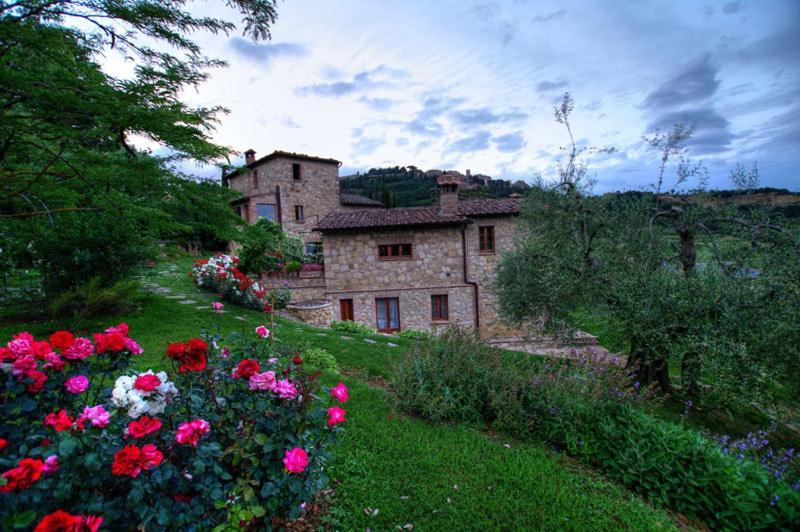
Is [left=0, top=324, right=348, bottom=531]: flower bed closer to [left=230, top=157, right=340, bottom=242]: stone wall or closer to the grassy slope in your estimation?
the grassy slope

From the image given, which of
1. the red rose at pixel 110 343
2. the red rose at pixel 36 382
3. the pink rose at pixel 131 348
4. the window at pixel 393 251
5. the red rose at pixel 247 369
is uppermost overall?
the window at pixel 393 251

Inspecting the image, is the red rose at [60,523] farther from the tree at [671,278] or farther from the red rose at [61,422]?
the tree at [671,278]

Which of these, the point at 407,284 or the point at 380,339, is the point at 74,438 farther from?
the point at 407,284

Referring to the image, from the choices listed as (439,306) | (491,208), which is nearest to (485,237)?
(491,208)

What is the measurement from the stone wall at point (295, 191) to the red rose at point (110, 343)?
2047cm

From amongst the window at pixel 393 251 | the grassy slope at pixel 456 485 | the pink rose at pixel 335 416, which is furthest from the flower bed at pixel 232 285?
the pink rose at pixel 335 416

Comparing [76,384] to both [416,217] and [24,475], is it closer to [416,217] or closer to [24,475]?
[24,475]

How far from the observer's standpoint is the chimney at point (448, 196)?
14040 mm

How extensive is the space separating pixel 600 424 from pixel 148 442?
404cm

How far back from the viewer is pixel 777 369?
491 centimetres

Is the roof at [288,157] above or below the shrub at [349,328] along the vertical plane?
above

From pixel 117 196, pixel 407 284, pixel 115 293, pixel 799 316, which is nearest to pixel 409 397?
pixel 117 196

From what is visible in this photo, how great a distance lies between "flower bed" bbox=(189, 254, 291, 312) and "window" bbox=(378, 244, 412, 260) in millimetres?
4235

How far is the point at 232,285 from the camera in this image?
10.2 metres
